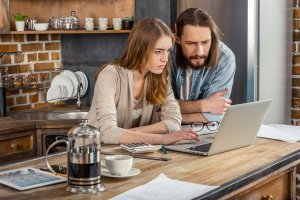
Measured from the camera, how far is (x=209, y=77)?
362 cm

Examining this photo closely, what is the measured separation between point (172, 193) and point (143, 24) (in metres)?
1.32

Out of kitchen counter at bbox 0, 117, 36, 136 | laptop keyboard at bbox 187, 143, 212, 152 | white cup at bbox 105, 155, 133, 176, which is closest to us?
white cup at bbox 105, 155, 133, 176

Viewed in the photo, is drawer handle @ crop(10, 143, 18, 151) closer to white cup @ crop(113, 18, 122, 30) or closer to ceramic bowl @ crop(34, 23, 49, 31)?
ceramic bowl @ crop(34, 23, 49, 31)

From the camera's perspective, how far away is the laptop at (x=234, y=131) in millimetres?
2635

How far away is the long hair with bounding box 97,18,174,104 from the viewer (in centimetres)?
315

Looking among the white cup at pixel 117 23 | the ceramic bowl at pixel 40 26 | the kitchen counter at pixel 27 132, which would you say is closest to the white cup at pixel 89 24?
the white cup at pixel 117 23

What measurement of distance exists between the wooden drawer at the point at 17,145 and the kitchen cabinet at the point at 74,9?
0.86 meters

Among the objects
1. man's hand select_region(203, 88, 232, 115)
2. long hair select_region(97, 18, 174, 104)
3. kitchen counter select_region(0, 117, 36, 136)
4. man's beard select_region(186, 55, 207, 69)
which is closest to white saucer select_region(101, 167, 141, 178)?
long hair select_region(97, 18, 174, 104)

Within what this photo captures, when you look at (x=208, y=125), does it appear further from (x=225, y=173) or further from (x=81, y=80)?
(x=81, y=80)

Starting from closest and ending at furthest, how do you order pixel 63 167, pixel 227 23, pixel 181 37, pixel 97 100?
pixel 63 167 → pixel 97 100 → pixel 181 37 → pixel 227 23

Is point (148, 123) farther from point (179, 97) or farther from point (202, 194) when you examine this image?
point (202, 194)

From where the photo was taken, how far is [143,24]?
10.5ft

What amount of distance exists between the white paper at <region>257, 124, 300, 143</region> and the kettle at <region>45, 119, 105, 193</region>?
4.01ft

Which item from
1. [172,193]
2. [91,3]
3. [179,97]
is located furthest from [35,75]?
[172,193]
